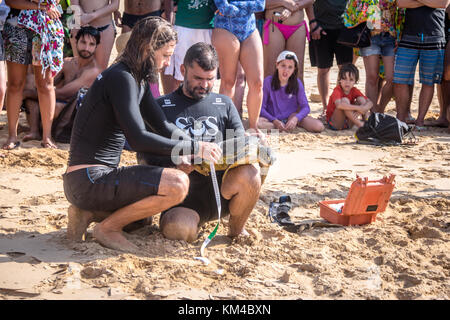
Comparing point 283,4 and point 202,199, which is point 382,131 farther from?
point 202,199

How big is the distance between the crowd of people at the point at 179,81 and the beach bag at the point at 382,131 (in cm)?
60

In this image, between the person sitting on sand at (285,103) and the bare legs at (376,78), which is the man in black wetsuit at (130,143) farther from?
the bare legs at (376,78)

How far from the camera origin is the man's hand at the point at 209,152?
→ 10.4 ft

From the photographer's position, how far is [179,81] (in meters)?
5.83

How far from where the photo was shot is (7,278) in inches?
111

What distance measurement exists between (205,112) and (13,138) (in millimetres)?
2518

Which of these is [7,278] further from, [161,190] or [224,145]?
[224,145]

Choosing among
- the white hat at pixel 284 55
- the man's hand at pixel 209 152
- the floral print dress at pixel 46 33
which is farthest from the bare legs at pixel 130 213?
the white hat at pixel 284 55

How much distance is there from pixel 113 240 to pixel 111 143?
54cm

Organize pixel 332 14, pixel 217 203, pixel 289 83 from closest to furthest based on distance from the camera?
pixel 217 203 < pixel 289 83 < pixel 332 14

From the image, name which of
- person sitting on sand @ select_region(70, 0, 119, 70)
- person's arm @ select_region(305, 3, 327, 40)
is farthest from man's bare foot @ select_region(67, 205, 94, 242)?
person's arm @ select_region(305, 3, 327, 40)

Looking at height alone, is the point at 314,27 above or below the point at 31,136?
above

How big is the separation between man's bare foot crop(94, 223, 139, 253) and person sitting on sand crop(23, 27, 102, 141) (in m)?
2.68

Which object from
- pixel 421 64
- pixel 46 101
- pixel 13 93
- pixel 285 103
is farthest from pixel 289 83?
pixel 13 93
